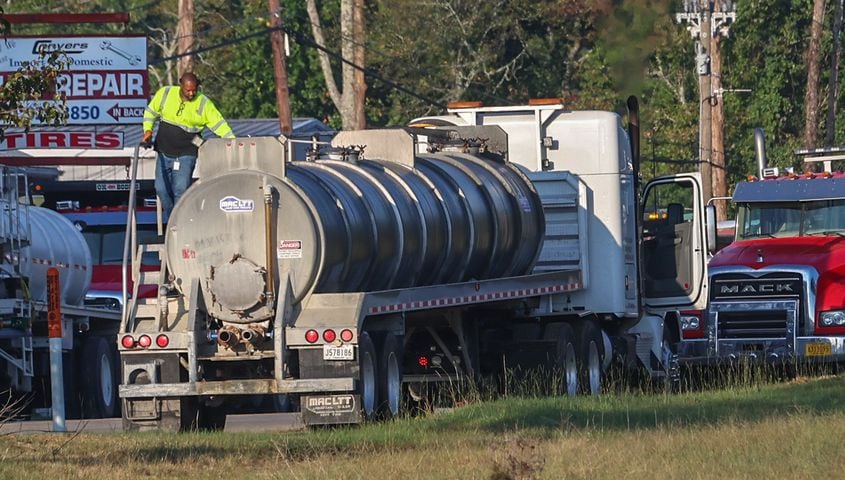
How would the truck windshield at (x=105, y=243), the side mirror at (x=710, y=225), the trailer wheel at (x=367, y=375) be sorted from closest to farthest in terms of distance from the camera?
1. the trailer wheel at (x=367, y=375)
2. the side mirror at (x=710, y=225)
3. the truck windshield at (x=105, y=243)

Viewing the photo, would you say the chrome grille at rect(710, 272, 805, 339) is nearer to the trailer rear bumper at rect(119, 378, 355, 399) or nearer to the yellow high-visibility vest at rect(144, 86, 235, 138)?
the yellow high-visibility vest at rect(144, 86, 235, 138)

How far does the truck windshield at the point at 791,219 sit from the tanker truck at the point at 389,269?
5.96 feet

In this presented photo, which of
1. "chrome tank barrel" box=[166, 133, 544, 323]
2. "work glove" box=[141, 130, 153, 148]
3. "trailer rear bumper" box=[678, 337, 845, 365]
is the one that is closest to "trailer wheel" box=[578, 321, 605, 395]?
"trailer rear bumper" box=[678, 337, 845, 365]

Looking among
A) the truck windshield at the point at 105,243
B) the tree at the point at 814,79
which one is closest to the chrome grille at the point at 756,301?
the truck windshield at the point at 105,243

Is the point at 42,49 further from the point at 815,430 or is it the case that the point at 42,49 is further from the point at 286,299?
the point at 815,430

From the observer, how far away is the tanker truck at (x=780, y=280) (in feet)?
72.8

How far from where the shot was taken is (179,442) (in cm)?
1445

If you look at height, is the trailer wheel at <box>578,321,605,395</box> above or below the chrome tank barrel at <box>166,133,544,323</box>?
below

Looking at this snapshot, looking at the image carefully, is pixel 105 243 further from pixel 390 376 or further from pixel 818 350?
pixel 390 376

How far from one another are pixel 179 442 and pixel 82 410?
28.7 feet

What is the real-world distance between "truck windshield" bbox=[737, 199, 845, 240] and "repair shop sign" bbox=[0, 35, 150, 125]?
Answer: 13971 mm

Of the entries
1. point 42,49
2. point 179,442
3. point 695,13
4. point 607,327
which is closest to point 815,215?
point 607,327

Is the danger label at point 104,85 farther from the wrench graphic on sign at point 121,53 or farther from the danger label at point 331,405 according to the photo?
the danger label at point 331,405

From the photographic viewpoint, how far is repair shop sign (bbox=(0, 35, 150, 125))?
3453 cm
